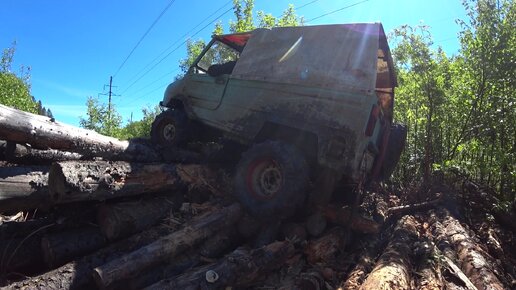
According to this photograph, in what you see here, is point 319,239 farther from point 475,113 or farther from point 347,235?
point 475,113

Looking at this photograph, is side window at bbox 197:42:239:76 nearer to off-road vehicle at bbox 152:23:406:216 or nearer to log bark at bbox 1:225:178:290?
off-road vehicle at bbox 152:23:406:216

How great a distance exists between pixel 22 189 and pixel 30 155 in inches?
59.6

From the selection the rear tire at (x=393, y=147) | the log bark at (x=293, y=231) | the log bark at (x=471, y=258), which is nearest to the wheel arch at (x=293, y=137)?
the log bark at (x=293, y=231)

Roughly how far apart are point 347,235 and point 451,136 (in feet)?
21.8

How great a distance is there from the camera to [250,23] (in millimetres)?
20453

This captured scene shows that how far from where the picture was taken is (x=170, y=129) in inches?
274

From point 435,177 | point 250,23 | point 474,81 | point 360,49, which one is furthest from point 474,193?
point 250,23

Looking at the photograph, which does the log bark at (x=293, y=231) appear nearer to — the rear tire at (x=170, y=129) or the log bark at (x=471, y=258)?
the log bark at (x=471, y=258)

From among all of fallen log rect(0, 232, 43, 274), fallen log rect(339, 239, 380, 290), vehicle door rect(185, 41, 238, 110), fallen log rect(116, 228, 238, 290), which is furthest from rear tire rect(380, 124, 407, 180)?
fallen log rect(0, 232, 43, 274)

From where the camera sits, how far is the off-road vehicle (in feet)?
14.8

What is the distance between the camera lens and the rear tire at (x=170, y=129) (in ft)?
21.8

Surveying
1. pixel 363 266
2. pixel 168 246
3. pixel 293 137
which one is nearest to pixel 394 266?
pixel 363 266

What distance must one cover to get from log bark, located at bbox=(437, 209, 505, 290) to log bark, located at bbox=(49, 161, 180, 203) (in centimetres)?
386

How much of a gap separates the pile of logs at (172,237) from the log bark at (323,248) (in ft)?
0.05
